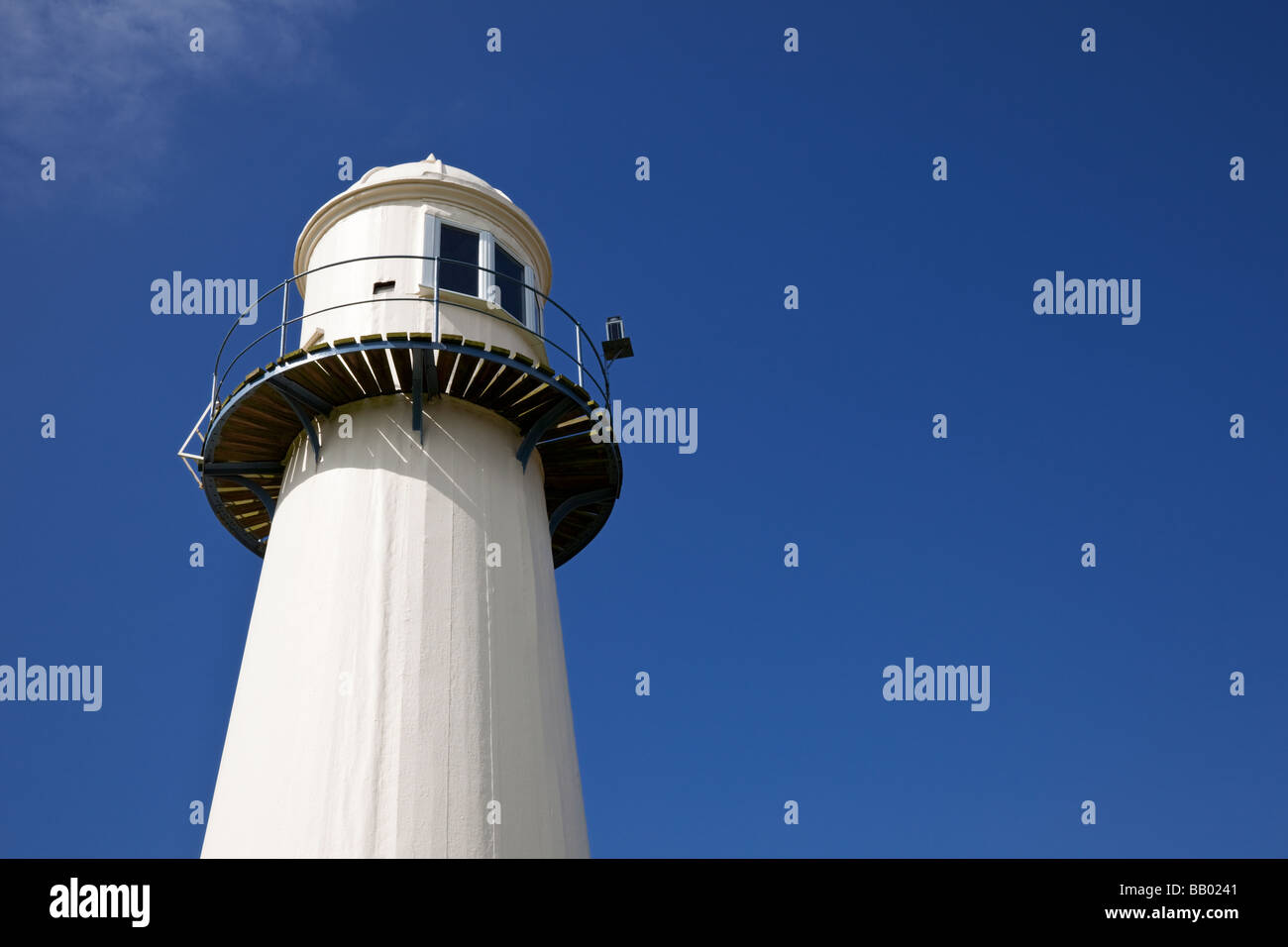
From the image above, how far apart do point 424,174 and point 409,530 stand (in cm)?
799

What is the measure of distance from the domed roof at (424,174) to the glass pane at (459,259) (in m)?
1.22

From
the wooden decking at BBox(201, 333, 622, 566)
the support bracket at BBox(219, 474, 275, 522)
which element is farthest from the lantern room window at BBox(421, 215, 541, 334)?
the support bracket at BBox(219, 474, 275, 522)

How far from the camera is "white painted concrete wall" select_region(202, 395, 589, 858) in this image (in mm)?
16203

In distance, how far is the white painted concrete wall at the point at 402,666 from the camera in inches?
638

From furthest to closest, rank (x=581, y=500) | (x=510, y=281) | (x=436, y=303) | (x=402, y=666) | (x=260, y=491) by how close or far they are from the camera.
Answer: (x=581, y=500) → (x=510, y=281) → (x=260, y=491) → (x=436, y=303) → (x=402, y=666)

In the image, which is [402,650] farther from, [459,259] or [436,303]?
[459,259]

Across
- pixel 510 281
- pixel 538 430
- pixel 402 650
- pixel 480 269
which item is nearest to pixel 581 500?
pixel 538 430

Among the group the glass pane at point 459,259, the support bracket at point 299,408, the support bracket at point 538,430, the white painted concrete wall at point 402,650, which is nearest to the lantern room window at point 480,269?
the glass pane at point 459,259

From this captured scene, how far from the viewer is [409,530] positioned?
18.6m

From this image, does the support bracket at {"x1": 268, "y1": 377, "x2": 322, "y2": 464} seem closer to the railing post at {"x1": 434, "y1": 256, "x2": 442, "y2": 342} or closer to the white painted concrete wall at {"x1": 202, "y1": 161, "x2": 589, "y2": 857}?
the white painted concrete wall at {"x1": 202, "y1": 161, "x2": 589, "y2": 857}

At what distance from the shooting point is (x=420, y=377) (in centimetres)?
1955

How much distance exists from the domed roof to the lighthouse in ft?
0.24
